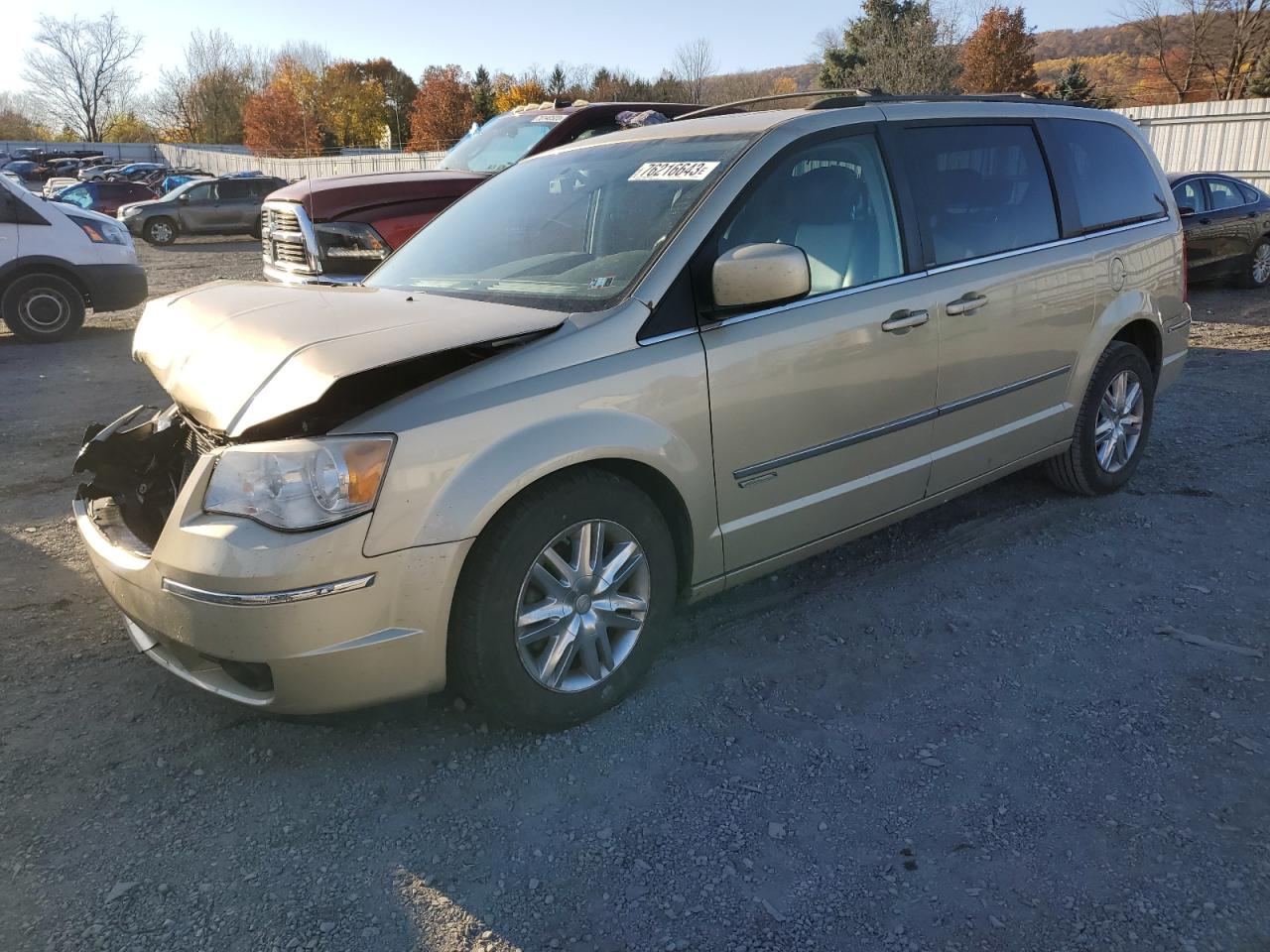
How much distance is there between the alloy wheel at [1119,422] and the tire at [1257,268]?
980 centimetres

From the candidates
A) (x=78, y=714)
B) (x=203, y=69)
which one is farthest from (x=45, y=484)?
(x=203, y=69)

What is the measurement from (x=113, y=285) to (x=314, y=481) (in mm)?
Result: 9362

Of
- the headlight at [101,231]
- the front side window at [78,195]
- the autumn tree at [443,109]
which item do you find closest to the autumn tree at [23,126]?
the autumn tree at [443,109]

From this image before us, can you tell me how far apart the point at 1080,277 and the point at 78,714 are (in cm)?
438

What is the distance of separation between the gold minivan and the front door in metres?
0.01

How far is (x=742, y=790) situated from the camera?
8.96 ft

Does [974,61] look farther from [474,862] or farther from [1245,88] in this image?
[474,862]

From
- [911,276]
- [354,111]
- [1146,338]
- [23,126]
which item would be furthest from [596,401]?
[23,126]

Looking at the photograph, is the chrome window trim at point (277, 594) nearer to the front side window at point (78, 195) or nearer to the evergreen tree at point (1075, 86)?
the front side window at point (78, 195)

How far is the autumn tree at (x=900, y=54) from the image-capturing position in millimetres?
27562

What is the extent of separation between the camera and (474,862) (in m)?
2.48

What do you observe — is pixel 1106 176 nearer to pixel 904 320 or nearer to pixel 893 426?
pixel 904 320

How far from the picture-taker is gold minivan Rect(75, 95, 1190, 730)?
2539 millimetres

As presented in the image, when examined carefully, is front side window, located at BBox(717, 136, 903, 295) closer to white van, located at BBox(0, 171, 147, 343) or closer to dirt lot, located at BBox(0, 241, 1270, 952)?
dirt lot, located at BBox(0, 241, 1270, 952)
